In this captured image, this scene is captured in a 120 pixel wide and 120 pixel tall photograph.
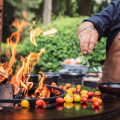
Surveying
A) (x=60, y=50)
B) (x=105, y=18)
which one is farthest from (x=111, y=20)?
(x=60, y=50)

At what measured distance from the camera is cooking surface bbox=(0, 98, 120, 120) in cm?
122

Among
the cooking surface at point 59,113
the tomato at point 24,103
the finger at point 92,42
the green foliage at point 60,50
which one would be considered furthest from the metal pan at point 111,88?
the green foliage at point 60,50

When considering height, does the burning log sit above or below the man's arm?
below

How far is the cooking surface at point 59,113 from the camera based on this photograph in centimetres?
122

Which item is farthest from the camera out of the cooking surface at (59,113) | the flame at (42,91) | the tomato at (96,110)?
the flame at (42,91)

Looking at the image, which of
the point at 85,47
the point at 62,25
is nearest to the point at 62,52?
the point at 62,25

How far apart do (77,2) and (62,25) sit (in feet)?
26.5

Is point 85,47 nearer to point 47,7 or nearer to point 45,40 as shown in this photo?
point 45,40

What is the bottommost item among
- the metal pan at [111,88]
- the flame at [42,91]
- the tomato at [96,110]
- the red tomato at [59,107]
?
the flame at [42,91]

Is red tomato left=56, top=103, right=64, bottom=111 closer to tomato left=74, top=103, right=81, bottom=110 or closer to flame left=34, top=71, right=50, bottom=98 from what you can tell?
tomato left=74, top=103, right=81, bottom=110

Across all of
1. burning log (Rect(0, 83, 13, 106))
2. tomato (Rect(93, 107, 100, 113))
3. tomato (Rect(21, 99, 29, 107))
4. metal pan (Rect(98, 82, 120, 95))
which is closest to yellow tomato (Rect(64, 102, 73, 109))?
tomato (Rect(93, 107, 100, 113))

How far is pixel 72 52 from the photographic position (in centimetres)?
708

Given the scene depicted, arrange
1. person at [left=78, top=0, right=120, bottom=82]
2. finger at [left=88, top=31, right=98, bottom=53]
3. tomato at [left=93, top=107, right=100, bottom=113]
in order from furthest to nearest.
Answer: person at [left=78, top=0, right=120, bottom=82] → finger at [left=88, top=31, right=98, bottom=53] → tomato at [left=93, top=107, right=100, bottom=113]

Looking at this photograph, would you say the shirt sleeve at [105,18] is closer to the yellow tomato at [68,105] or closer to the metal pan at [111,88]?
the metal pan at [111,88]
